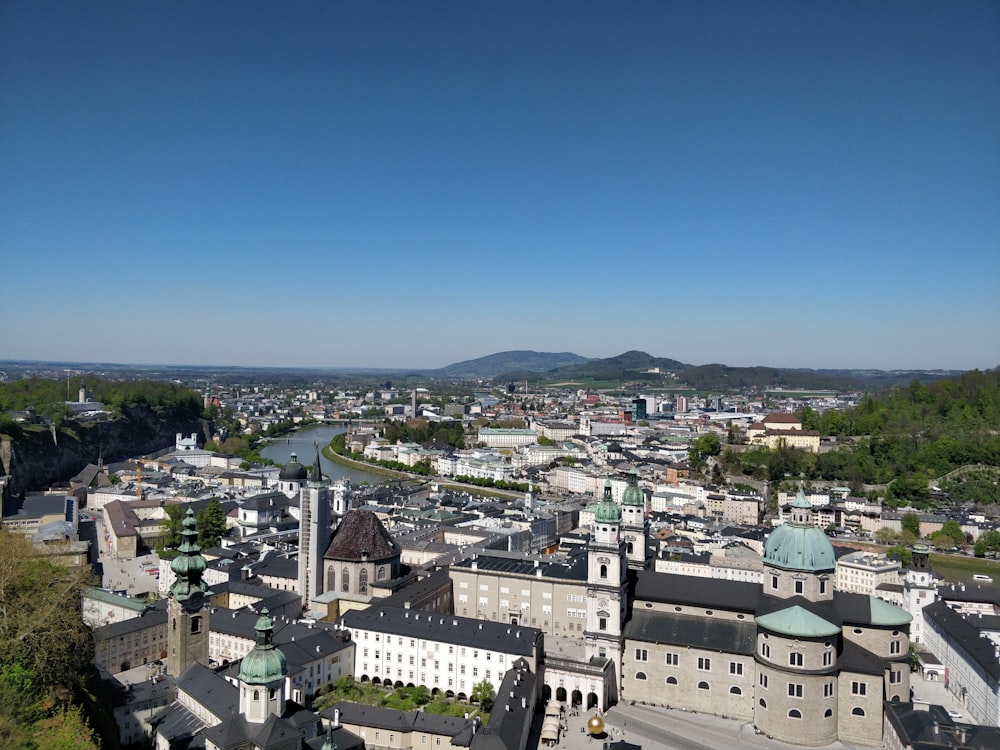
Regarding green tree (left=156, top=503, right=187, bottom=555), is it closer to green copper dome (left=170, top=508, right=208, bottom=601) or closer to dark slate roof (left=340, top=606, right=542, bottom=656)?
dark slate roof (left=340, top=606, right=542, bottom=656)

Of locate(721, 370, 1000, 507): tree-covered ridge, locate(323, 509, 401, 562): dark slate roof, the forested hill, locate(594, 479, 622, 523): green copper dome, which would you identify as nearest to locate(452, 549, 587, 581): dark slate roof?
locate(323, 509, 401, 562): dark slate roof

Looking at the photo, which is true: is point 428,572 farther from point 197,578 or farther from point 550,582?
point 197,578

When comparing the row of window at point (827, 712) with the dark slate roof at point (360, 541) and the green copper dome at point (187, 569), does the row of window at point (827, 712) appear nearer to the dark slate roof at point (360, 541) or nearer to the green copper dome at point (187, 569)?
the dark slate roof at point (360, 541)

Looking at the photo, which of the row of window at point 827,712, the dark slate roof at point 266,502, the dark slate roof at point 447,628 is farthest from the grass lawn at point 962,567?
the dark slate roof at point 266,502

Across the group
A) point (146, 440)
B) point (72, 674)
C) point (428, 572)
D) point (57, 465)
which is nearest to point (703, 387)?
point (146, 440)

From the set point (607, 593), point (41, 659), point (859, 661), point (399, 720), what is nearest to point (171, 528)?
point (399, 720)

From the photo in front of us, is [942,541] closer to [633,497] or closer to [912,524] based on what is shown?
[912,524]
